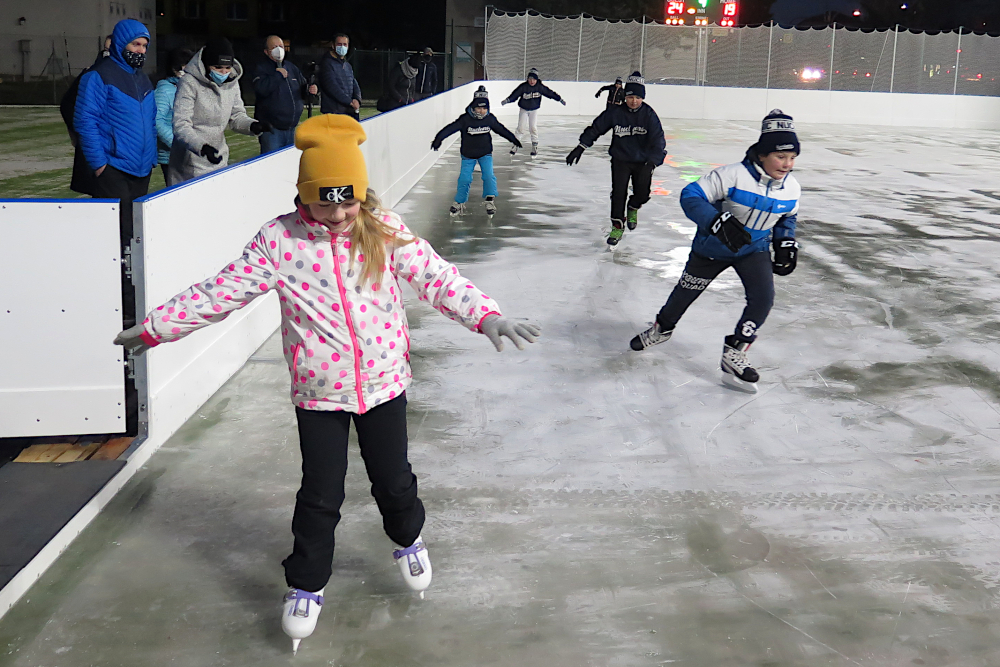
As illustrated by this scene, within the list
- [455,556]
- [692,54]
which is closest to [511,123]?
[692,54]

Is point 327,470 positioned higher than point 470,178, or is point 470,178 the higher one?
point 470,178

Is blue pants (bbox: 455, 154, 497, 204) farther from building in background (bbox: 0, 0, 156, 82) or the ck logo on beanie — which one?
building in background (bbox: 0, 0, 156, 82)

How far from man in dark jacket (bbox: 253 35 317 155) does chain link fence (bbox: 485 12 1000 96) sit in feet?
71.4

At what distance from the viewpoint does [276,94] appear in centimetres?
957

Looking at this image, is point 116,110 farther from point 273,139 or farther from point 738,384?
point 738,384

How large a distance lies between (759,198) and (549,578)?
2.64 m

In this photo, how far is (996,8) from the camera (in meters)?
59.9

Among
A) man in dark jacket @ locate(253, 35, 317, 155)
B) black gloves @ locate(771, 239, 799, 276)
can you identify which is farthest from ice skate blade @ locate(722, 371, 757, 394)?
man in dark jacket @ locate(253, 35, 317, 155)

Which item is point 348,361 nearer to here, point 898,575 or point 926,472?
point 898,575

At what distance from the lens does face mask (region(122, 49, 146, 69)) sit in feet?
20.7

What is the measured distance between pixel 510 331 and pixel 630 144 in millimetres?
6735

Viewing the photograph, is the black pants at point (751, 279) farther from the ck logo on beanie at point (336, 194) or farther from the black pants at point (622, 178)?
the black pants at point (622, 178)

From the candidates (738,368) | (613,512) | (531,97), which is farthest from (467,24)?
(613,512)

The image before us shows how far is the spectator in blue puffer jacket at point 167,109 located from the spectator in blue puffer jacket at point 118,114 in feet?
1.50
